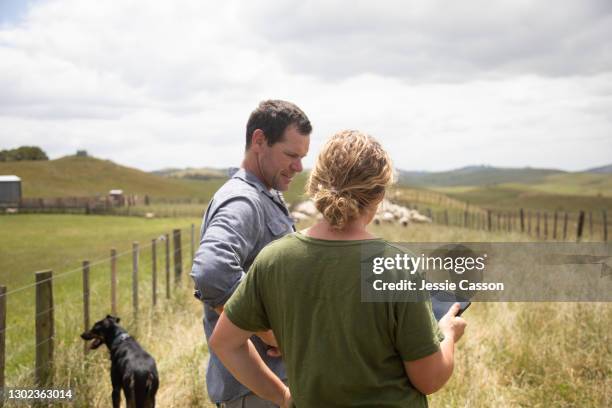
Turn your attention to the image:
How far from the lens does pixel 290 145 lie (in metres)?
2.35

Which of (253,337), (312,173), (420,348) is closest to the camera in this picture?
(420,348)

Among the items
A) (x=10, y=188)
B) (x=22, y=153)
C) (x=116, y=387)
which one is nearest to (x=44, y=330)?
(x=116, y=387)

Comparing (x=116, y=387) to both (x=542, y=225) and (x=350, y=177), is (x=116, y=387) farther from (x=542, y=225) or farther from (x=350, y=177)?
(x=542, y=225)

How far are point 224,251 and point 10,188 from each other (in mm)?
31536

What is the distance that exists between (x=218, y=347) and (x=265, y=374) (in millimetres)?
210

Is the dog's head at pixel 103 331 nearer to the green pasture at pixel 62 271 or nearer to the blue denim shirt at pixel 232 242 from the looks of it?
the green pasture at pixel 62 271

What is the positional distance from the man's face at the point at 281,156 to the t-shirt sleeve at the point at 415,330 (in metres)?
1.10

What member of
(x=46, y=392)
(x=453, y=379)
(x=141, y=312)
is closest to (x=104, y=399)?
(x=46, y=392)

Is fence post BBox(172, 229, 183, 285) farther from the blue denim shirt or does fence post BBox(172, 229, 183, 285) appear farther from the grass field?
the blue denim shirt

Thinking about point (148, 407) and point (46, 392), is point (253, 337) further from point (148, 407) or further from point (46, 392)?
point (46, 392)

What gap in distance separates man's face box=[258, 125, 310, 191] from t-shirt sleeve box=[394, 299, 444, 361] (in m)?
1.10

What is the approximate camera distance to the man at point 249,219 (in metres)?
1.89

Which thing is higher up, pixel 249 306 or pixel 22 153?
pixel 22 153

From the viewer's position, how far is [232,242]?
6.39ft
